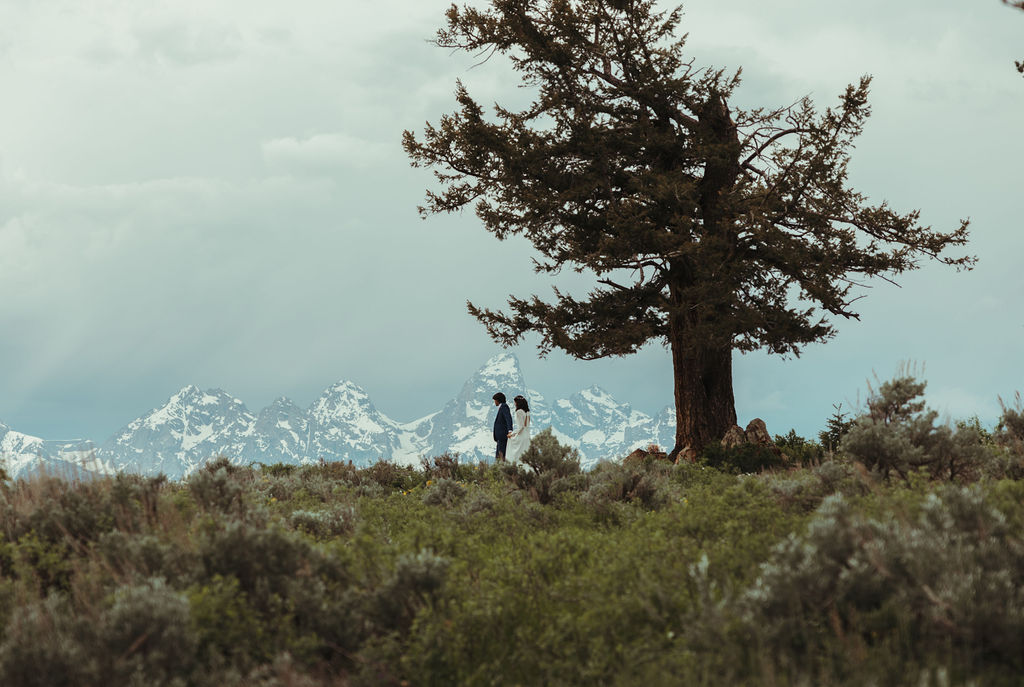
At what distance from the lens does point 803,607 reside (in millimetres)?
4656

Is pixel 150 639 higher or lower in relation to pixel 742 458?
lower

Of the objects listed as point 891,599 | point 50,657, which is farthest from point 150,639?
point 891,599

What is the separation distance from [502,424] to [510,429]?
34 centimetres

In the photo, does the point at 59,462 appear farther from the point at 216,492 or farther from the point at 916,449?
the point at 916,449

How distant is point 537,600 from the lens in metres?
5.50

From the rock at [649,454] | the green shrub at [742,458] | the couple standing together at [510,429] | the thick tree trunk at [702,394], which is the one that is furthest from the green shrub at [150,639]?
the thick tree trunk at [702,394]

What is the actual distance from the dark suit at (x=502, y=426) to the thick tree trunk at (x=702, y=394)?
160 inches

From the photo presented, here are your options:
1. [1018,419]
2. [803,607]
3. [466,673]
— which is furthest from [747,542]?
[1018,419]

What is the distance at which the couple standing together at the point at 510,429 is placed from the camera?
60.5 feet

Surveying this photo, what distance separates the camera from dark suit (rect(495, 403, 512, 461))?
64.3ft

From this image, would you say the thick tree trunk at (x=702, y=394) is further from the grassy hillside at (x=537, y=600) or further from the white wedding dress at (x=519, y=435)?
the grassy hillside at (x=537, y=600)

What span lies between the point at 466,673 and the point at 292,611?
118 cm

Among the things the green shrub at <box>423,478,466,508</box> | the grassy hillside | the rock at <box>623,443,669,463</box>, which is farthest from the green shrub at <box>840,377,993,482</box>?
the rock at <box>623,443,669,463</box>

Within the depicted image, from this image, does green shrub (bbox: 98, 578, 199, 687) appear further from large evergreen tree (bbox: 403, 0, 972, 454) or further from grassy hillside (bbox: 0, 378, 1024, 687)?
large evergreen tree (bbox: 403, 0, 972, 454)
